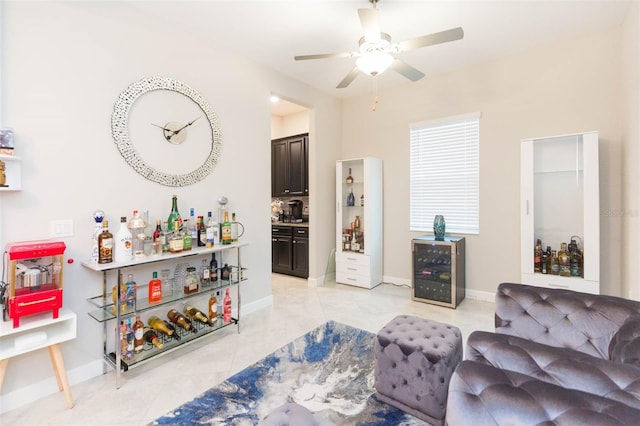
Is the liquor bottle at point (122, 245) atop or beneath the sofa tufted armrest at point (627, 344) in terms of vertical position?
atop

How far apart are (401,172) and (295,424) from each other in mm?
3963

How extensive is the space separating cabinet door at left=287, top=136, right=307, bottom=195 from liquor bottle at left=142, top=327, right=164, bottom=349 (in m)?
3.25

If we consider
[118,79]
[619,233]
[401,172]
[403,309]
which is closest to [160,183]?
[118,79]

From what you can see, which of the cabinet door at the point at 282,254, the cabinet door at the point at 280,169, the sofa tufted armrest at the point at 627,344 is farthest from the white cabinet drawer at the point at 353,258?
the sofa tufted armrest at the point at 627,344

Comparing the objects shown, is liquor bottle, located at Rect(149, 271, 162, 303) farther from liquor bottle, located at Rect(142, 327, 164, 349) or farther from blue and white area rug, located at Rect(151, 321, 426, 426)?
blue and white area rug, located at Rect(151, 321, 426, 426)

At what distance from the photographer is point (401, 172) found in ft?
15.3

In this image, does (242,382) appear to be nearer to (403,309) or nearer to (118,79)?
(403,309)

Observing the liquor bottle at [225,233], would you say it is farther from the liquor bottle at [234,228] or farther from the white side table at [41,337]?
the white side table at [41,337]

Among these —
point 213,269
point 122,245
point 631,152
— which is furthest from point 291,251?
point 631,152

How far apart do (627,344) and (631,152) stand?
7.19ft

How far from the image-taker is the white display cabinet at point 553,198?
10.4 feet

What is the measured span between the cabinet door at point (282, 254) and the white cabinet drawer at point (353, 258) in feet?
3.17

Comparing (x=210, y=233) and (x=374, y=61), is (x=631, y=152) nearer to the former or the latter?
(x=374, y=61)

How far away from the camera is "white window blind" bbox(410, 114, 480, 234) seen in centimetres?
407
